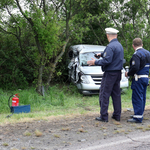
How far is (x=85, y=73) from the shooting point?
8812 millimetres

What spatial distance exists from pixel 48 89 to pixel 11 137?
5.51 meters

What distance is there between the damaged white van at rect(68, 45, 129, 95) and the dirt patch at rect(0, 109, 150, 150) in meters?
3.32

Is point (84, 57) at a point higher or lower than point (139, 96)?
higher

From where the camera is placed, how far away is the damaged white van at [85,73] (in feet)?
28.4

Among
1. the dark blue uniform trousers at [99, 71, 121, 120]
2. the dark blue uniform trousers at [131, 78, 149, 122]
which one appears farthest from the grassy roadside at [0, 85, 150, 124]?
the dark blue uniform trousers at [131, 78, 149, 122]

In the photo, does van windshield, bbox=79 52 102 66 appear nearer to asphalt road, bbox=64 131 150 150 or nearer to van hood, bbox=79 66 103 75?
van hood, bbox=79 66 103 75

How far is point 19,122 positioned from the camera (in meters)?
4.86

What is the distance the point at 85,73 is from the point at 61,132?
15.7 ft

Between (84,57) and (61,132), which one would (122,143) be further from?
(84,57)

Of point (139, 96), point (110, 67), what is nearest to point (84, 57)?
point (110, 67)

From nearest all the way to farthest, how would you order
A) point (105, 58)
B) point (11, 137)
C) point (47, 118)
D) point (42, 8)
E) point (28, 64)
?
point (11, 137) → point (105, 58) → point (47, 118) → point (42, 8) → point (28, 64)

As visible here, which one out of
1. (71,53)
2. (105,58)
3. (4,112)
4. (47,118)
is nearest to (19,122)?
(47,118)

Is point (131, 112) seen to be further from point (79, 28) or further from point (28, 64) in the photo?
point (28, 64)

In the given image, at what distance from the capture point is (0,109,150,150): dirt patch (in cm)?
363
